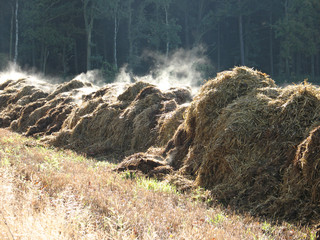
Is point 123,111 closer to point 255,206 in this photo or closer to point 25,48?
point 255,206

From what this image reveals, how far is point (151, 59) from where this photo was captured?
49.9 meters

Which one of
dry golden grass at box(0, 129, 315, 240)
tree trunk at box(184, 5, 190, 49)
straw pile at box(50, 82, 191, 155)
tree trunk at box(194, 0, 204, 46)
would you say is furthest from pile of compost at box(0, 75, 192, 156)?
tree trunk at box(184, 5, 190, 49)

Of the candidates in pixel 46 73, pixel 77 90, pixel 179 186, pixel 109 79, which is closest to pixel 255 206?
pixel 179 186

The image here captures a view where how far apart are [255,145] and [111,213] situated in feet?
8.54

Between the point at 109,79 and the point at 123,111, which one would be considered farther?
the point at 109,79

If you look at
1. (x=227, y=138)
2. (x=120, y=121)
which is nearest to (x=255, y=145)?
(x=227, y=138)

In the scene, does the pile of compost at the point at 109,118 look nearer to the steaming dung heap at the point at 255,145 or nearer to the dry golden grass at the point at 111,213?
the steaming dung heap at the point at 255,145

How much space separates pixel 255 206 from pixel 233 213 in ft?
1.54

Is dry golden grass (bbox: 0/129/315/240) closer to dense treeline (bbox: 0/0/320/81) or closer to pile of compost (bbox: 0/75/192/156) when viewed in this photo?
pile of compost (bbox: 0/75/192/156)

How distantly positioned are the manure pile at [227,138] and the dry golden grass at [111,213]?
53cm

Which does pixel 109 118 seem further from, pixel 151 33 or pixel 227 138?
pixel 151 33

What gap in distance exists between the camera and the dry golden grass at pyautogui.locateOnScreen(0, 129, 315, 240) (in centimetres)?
330

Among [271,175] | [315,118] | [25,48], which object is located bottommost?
[271,175]

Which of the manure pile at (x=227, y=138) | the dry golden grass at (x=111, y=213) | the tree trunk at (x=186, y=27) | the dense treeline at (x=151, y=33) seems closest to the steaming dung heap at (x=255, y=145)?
the manure pile at (x=227, y=138)
